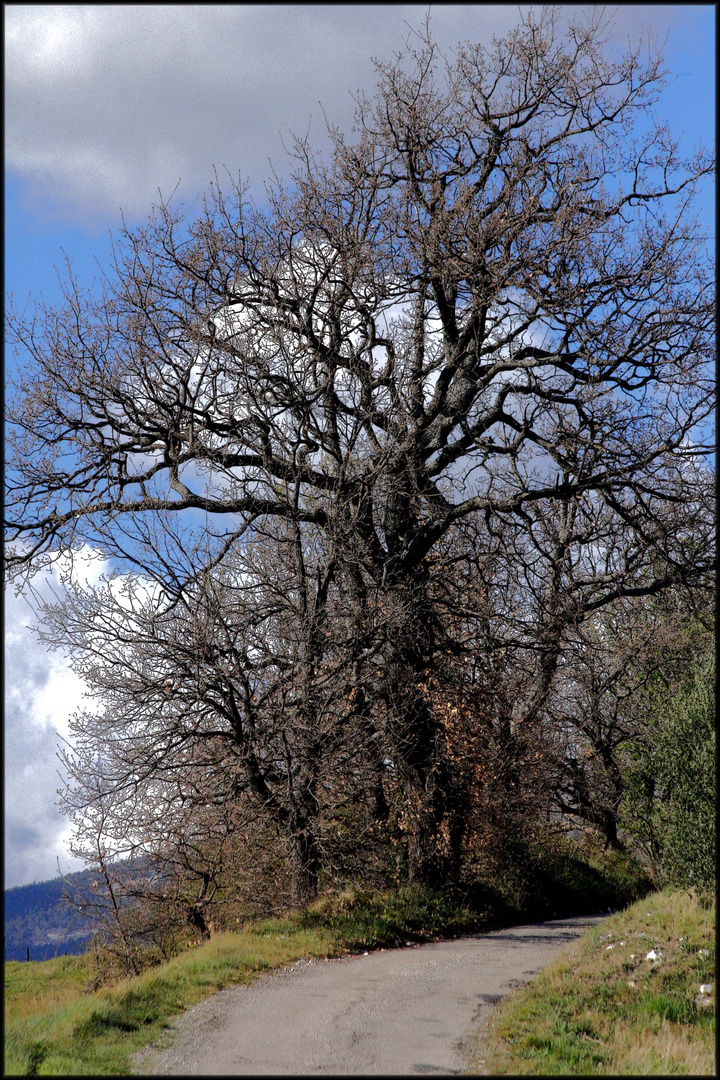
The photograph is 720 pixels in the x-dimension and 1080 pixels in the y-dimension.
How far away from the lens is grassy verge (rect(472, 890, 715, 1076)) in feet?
22.7

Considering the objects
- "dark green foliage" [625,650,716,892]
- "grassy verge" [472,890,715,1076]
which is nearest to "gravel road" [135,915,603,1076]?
"grassy verge" [472,890,715,1076]

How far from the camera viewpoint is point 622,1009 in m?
8.35

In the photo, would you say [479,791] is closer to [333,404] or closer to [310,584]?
[310,584]

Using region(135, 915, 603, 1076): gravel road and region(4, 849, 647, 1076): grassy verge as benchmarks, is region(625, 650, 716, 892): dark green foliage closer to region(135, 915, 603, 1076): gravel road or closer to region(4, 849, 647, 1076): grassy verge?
region(135, 915, 603, 1076): gravel road

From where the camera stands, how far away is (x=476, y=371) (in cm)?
1592

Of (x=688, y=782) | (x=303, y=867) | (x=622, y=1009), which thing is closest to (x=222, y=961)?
(x=303, y=867)

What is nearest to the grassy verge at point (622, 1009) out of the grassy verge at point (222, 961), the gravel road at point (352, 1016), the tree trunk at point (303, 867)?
the gravel road at point (352, 1016)

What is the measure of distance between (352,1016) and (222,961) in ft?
7.84

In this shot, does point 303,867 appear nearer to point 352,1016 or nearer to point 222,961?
point 222,961

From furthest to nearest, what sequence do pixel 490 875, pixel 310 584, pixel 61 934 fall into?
1. pixel 490 875
2. pixel 310 584
3. pixel 61 934

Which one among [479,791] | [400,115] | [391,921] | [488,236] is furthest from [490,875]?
[400,115]

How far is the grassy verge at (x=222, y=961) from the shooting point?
728cm

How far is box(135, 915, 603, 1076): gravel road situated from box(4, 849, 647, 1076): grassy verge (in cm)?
29

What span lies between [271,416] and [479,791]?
24.3ft
